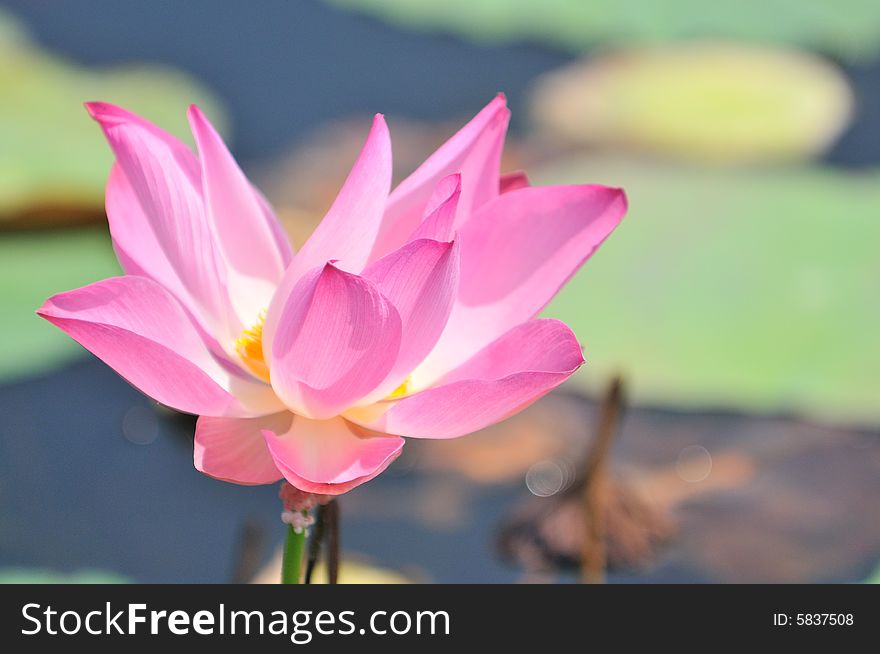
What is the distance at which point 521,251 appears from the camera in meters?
0.58

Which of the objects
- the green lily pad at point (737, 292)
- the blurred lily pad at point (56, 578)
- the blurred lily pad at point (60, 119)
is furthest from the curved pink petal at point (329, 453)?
the blurred lily pad at point (60, 119)

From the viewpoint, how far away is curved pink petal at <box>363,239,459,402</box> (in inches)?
19.7

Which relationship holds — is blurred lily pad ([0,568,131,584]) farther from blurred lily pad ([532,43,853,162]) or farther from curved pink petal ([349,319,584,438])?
blurred lily pad ([532,43,853,162])

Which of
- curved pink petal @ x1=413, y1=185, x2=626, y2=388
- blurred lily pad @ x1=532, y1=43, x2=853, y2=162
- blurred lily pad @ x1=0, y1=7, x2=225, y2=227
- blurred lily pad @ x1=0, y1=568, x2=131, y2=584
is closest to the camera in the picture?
curved pink petal @ x1=413, y1=185, x2=626, y2=388

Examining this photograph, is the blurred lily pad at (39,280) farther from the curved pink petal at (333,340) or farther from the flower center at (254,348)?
the curved pink petal at (333,340)

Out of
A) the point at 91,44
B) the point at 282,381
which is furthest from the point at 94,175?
the point at 282,381

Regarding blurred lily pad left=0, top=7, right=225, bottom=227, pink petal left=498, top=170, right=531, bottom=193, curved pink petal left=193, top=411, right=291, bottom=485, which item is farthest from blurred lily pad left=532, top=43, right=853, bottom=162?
curved pink petal left=193, top=411, right=291, bottom=485

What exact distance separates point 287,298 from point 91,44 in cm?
167

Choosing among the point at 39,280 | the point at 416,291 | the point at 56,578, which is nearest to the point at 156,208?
the point at 416,291

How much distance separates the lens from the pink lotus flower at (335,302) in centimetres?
49

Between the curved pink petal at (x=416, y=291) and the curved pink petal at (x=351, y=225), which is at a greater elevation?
the curved pink petal at (x=351, y=225)

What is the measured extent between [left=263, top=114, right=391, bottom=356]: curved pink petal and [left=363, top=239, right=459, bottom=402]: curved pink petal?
0.05m

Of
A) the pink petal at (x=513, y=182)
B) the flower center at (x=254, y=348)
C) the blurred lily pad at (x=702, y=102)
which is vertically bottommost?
the flower center at (x=254, y=348)

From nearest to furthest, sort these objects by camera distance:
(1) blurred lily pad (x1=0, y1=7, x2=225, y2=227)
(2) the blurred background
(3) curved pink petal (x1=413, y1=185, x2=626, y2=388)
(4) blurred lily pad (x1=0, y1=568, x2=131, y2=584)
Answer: (3) curved pink petal (x1=413, y1=185, x2=626, y2=388), (4) blurred lily pad (x1=0, y1=568, x2=131, y2=584), (2) the blurred background, (1) blurred lily pad (x1=0, y1=7, x2=225, y2=227)
